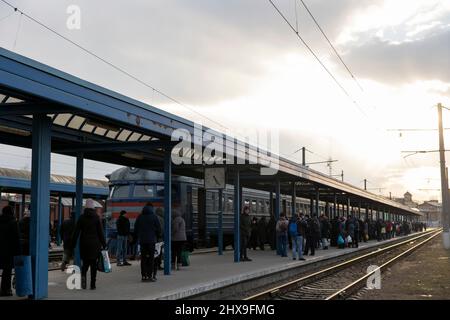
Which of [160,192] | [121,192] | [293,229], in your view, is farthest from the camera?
[121,192]

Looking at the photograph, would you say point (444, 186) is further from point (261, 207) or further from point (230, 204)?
point (230, 204)

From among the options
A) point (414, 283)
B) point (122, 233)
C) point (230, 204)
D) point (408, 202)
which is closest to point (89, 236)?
point (122, 233)

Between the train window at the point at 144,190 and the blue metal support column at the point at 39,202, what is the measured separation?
11578 mm

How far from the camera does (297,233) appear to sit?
61.6ft

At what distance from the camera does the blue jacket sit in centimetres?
1198

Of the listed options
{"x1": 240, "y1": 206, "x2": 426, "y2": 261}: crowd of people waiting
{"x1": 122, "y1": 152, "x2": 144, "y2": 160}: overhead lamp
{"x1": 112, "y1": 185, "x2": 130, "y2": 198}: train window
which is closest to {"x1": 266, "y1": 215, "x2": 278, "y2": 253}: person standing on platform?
{"x1": 240, "y1": 206, "x2": 426, "y2": 261}: crowd of people waiting

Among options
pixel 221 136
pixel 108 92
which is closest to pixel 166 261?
pixel 221 136

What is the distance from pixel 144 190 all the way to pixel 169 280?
9064 mm

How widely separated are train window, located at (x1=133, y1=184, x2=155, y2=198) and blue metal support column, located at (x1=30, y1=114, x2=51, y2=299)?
11.6 meters

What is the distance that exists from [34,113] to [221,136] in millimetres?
5764

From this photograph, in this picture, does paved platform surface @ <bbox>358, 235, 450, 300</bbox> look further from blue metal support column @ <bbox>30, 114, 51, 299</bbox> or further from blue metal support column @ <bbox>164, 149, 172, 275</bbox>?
blue metal support column @ <bbox>30, 114, 51, 299</bbox>

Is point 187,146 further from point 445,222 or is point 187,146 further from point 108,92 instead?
point 445,222

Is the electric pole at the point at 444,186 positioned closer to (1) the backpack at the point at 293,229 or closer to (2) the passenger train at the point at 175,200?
(2) the passenger train at the point at 175,200
